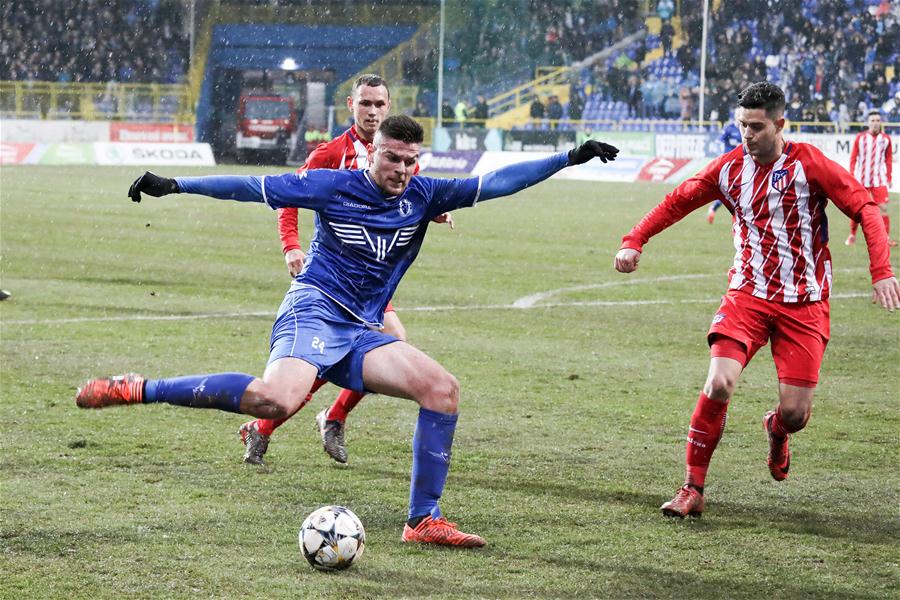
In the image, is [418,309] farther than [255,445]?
Yes

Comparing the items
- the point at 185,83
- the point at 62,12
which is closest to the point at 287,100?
the point at 185,83

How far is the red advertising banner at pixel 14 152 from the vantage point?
38.2m

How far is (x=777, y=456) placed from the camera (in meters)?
5.83

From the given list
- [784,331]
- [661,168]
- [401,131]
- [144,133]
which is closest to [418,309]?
[784,331]

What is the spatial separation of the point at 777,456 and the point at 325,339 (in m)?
2.20

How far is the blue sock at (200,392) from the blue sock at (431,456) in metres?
0.73

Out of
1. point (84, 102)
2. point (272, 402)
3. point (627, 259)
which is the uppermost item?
point (84, 102)

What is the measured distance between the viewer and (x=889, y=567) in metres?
4.67

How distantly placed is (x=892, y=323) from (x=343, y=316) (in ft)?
24.1

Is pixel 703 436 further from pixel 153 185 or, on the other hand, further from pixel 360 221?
pixel 153 185

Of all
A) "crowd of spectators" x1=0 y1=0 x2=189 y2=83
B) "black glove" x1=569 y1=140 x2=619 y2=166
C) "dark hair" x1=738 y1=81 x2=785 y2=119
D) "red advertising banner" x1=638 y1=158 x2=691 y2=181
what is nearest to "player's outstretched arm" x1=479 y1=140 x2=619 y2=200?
"black glove" x1=569 y1=140 x2=619 y2=166

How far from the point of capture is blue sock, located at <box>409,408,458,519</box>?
5012 millimetres

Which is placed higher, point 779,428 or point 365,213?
point 365,213

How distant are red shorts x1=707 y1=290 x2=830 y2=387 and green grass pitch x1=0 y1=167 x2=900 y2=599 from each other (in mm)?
578
